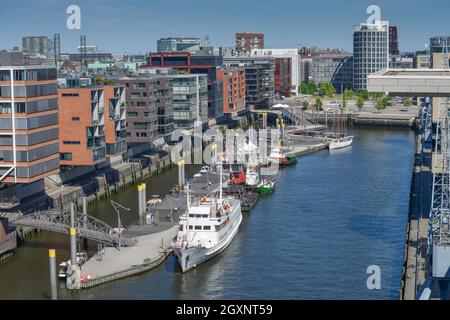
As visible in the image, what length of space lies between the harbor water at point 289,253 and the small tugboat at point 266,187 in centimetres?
35

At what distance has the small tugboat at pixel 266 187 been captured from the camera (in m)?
31.9

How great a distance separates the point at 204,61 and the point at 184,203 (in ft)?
104

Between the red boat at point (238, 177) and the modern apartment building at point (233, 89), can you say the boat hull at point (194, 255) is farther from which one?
the modern apartment building at point (233, 89)

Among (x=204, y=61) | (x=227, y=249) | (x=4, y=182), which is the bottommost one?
(x=227, y=249)

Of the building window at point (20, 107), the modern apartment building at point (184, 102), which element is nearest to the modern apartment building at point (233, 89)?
the modern apartment building at point (184, 102)

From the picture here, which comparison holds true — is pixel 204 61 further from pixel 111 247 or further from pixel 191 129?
pixel 111 247

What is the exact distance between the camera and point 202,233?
21734mm

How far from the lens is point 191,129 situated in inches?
1871

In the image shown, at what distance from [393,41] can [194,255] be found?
102176mm

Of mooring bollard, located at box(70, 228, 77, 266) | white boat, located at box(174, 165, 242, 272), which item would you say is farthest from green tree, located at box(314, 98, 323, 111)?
mooring bollard, located at box(70, 228, 77, 266)

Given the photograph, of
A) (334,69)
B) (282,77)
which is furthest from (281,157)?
(334,69)

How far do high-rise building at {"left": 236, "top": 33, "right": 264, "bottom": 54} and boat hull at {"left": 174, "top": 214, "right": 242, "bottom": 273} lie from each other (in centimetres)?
9310
